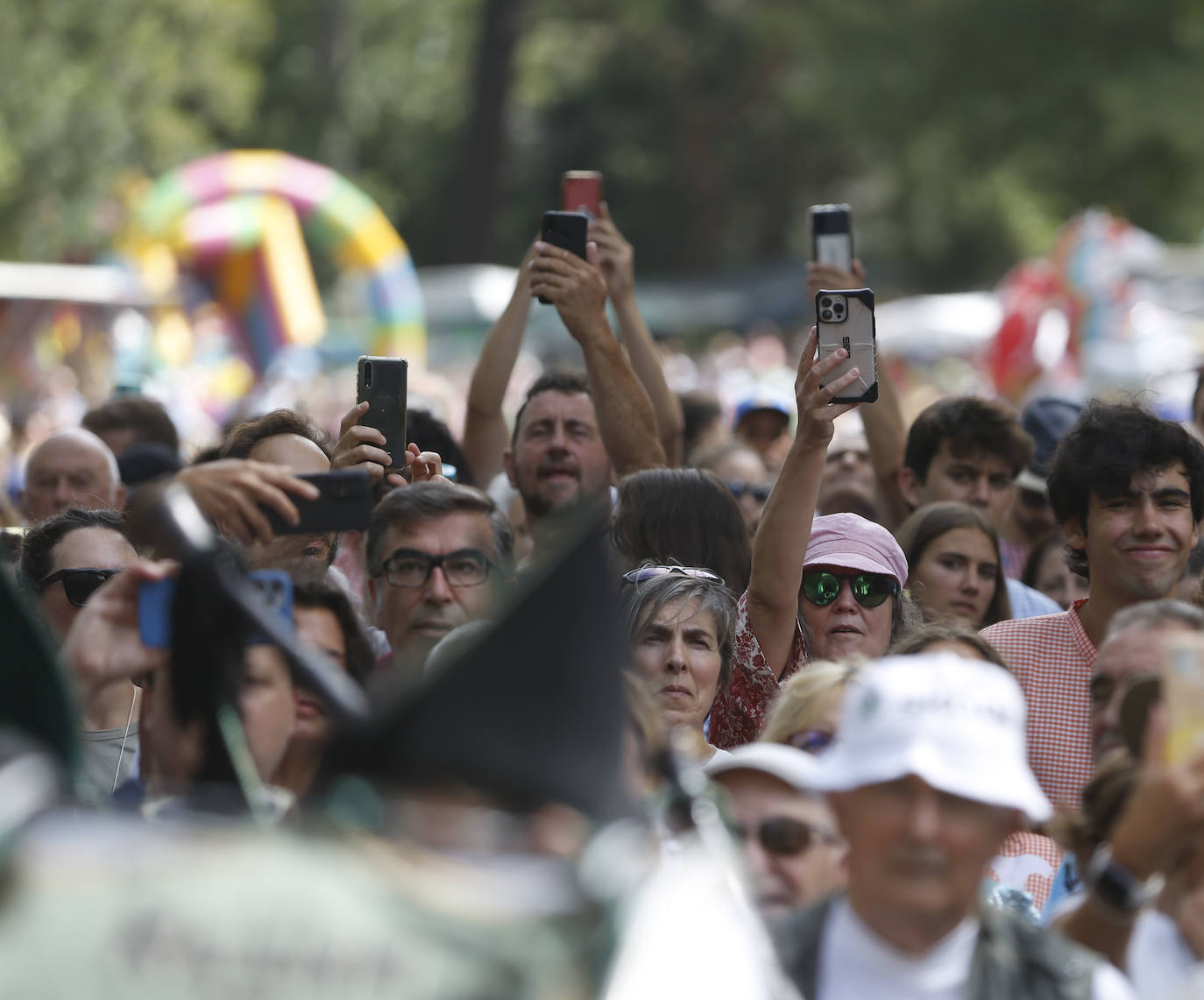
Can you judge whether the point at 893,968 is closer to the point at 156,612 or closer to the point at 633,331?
the point at 156,612

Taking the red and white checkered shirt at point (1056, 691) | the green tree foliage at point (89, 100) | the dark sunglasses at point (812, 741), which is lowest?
the red and white checkered shirt at point (1056, 691)

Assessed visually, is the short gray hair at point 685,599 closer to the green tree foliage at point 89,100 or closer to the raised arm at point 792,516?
the raised arm at point 792,516

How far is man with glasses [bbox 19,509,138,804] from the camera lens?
379 centimetres

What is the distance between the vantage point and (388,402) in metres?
4.37

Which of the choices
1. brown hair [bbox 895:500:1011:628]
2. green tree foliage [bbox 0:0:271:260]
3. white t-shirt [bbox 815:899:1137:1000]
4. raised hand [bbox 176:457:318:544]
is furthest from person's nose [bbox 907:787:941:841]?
green tree foliage [bbox 0:0:271:260]

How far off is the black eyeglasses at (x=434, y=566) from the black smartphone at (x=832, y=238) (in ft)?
6.34

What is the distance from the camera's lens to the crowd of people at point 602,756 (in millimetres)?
1629

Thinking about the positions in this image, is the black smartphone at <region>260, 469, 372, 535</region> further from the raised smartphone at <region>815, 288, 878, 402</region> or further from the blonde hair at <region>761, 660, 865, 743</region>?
the raised smartphone at <region>815, 288, 878, 402</region>

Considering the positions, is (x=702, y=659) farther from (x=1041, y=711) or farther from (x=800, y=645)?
(x=1041, y=711)

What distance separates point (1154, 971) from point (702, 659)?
69.3 inches

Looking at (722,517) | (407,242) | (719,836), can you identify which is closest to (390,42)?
(407,242)

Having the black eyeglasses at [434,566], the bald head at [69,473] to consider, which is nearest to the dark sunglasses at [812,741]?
the black eyeglasses at [434,566]

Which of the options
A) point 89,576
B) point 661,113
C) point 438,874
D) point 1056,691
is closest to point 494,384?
point 89,576

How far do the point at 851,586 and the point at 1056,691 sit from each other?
53 cm
